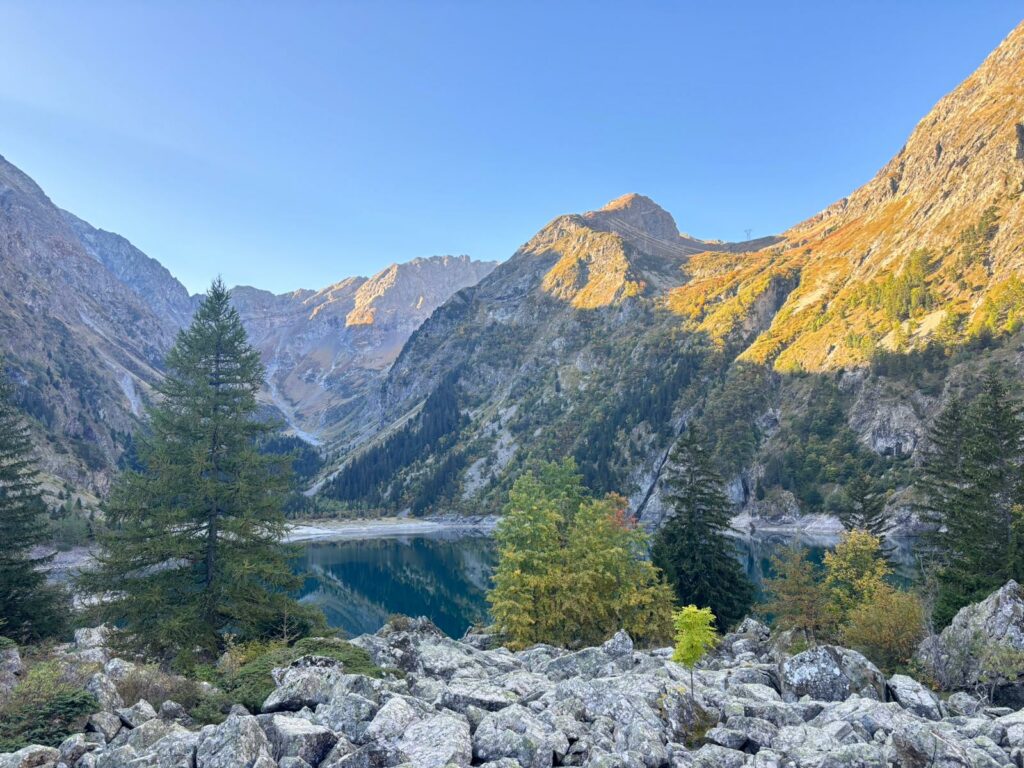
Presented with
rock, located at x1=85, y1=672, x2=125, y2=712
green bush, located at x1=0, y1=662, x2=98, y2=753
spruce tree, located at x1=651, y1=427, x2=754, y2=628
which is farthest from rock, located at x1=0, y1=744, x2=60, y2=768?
spruce tree, located at x1=651, y1=427, x2=754, y2=628

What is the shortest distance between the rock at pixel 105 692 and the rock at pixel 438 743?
7.22 m

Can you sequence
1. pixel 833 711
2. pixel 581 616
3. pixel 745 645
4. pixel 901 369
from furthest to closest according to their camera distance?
pixel 901 369 < pixel 581 616 < pixel 745 645 < pixel 833 711

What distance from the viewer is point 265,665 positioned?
16.3 metres

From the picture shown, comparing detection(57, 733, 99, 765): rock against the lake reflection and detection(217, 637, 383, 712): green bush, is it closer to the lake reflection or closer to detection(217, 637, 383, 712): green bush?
Answer: detection(217, 637, 383, 712): green bush

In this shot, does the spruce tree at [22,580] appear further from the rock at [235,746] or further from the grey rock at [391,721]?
the grey rock at [391,721]

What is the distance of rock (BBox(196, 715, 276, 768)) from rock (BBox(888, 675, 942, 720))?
1542 cm

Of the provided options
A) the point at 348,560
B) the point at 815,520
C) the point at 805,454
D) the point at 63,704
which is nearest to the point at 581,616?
the point at 63,704

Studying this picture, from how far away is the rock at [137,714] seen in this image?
489 inches

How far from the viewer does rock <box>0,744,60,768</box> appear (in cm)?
957

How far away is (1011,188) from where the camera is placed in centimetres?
16450

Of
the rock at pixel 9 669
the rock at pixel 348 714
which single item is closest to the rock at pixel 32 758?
the rock at pixel 9 669

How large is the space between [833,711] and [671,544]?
90.4 feet

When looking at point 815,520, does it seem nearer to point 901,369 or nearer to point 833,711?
point 901,369

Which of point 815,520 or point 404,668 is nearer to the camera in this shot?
point 404,668
